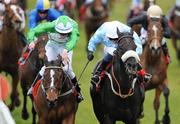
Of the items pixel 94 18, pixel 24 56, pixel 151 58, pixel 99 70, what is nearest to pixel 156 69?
pixel 151 58

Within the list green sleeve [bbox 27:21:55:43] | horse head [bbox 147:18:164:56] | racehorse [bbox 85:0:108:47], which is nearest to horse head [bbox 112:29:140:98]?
green sleeve [bbox 27:21:55:43]

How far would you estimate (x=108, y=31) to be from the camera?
11484 millimetres

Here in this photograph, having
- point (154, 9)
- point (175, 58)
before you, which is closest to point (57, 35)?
point (154, 9)

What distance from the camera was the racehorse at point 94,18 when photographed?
2270 cm

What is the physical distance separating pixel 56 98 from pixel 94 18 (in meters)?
12.4

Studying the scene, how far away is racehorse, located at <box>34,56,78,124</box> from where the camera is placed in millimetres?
10477

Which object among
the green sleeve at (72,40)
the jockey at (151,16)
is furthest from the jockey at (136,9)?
the green sleeve at (72,40)

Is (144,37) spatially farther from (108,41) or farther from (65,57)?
(65,57)

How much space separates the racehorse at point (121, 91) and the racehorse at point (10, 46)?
3647 mm

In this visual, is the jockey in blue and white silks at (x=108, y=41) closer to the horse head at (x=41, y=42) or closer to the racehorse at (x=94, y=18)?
the horse head at (x=41, y=42)

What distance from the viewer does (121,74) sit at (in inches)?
431

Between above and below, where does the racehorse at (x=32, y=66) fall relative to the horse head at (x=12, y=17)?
below

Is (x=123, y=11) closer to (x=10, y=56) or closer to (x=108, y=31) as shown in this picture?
(x=10, y=56)

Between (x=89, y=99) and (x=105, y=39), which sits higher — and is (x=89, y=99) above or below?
below
